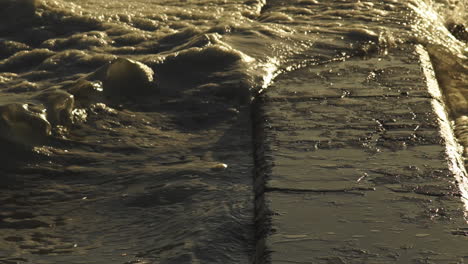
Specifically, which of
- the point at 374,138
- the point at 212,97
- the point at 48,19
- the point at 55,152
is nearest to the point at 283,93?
the point at 212,97

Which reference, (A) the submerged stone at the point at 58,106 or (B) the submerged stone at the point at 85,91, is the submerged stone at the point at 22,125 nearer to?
(A) the submerged stone at the point at 58,106

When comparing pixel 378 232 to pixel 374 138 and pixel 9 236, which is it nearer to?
pixel 374 138

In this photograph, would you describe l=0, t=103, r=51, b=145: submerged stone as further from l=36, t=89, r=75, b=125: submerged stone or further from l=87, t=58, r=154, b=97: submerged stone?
l=87, t=58, r=154, b=97: submerged stone

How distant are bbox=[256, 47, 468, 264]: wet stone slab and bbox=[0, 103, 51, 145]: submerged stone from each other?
1027mm

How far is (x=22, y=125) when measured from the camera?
412 centimetres

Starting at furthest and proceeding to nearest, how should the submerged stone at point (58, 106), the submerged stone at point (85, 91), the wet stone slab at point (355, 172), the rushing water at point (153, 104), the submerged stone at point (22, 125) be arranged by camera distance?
the submerged stone at point (85, 91), the submerged stone at point (58, 106), the submerged stone at point (22, 125), the rushing water at point (153, 104), the wet stone slab at point (355, 172)

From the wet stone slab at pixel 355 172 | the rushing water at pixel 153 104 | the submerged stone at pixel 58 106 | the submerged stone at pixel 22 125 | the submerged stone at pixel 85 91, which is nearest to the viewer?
the wet stone slab at pixel 355 172

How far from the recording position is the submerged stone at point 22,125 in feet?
13.3

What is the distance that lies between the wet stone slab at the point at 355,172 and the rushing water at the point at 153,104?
0.15m

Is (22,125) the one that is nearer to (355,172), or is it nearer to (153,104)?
(153,104)

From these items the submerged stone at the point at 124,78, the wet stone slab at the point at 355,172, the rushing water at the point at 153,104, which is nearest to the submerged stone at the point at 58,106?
the rushing water at the point at 153,104

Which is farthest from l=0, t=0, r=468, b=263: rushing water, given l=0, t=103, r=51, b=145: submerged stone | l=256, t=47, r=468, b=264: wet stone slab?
l=256, t=47, r=468, b=264: wet stone slab

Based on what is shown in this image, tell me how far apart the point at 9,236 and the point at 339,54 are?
8.59ft

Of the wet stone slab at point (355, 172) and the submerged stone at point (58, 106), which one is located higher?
the wet stone slab at point (355, 172)
